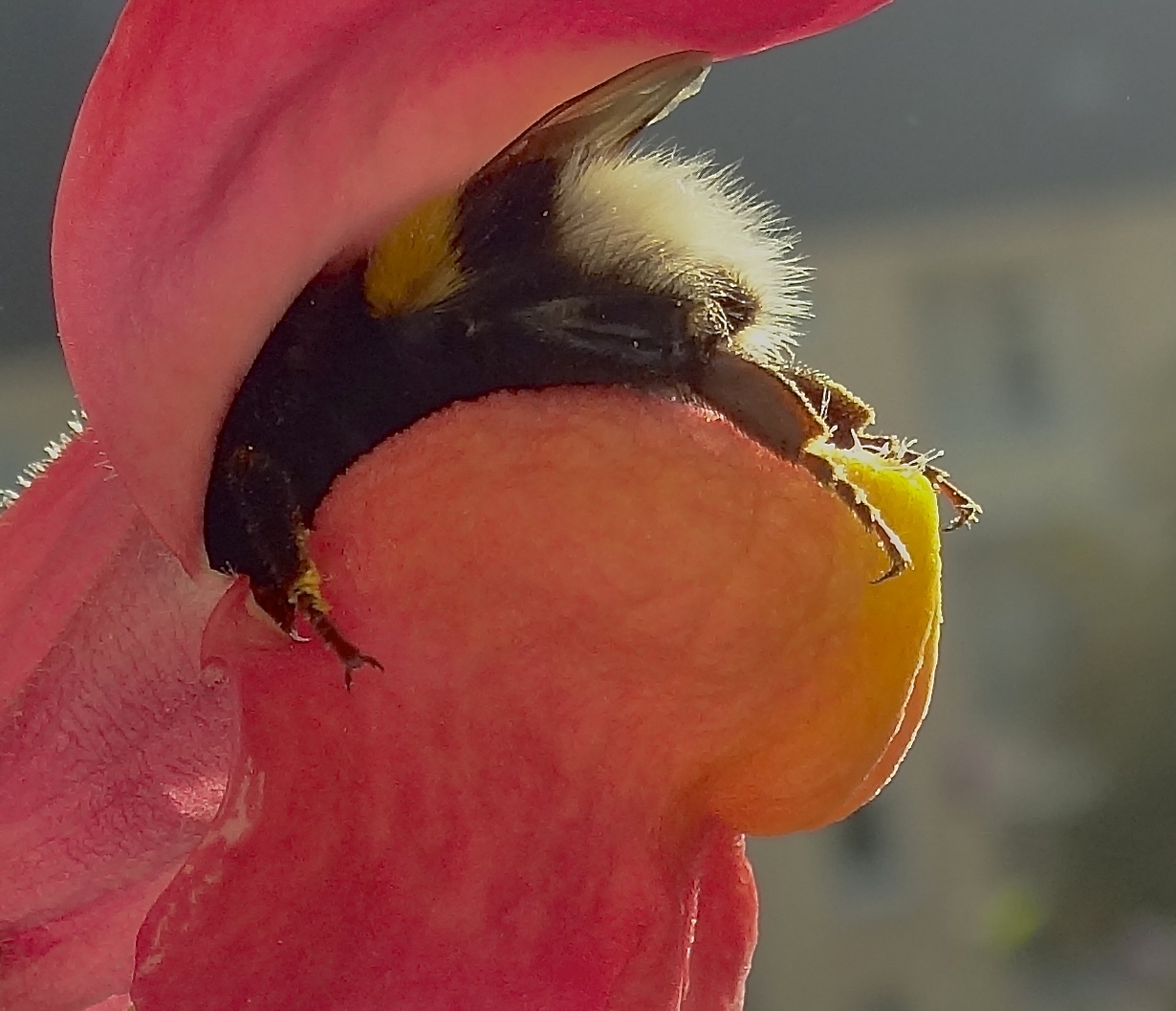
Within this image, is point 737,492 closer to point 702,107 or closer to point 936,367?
point 702,107

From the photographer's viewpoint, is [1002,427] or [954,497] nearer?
[954,497]

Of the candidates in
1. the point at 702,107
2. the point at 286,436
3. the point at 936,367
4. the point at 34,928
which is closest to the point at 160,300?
the point at 286,436

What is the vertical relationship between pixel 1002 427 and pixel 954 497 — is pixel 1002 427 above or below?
above

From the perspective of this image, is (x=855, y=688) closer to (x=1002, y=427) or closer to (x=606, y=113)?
(x=606, y=113)

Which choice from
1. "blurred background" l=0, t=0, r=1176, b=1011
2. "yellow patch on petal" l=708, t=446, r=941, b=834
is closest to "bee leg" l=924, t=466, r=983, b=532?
"yellow patch on petal" l=708, t=446, r=941, b=834

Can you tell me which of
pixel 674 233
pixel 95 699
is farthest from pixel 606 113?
pixel 95 699
